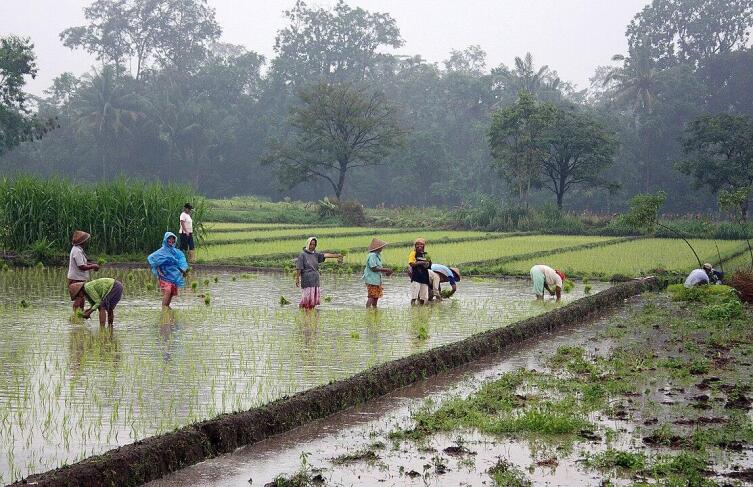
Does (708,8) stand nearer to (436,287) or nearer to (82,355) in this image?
(436,287)

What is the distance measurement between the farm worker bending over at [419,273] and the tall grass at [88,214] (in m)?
8.69

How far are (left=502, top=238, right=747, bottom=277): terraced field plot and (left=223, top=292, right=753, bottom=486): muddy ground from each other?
9.92 meters

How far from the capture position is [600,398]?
7621 mm

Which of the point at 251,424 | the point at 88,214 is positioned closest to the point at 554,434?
the point at 251,424

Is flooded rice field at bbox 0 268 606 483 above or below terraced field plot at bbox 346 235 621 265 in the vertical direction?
below

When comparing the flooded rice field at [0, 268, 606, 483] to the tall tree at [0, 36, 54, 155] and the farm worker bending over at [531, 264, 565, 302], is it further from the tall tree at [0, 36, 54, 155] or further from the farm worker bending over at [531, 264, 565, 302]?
the tall tree at [0, 36, 54, 155]

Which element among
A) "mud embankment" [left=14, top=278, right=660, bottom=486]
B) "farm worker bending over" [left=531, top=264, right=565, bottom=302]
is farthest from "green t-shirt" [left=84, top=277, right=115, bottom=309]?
"farm worker bending over" [left=531, top=264, right=565, bottom=302]

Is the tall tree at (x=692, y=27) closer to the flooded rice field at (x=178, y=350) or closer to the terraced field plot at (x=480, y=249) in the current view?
the terraced field plot at (x=480, y=249)

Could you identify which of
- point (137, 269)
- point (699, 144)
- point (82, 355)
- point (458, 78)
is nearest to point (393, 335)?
point (82, 355)

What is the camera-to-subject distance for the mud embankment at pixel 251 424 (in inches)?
206

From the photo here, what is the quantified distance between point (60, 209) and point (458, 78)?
4547 centimetres

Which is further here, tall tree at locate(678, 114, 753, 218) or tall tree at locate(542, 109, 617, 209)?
tall tree at locate(542, 109, 617, 209)

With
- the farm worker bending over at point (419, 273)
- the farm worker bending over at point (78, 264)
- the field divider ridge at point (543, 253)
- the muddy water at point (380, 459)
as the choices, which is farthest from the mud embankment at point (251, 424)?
the field divider ridge at point (543, 253)

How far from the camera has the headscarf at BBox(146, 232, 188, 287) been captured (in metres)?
12.4
